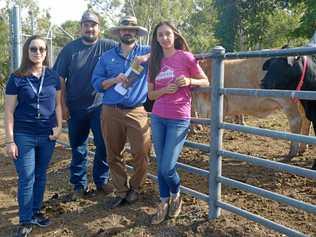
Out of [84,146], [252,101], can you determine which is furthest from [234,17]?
[84,146]

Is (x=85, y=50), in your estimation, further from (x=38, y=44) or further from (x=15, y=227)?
(x=15, y=227)

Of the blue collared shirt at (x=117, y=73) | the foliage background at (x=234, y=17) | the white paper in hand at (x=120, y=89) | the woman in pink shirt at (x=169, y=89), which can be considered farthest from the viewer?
the foliage background at (x=234, y=17)

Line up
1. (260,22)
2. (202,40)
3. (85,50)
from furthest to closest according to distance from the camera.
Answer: (202,40)
(260,22)
(85,50)

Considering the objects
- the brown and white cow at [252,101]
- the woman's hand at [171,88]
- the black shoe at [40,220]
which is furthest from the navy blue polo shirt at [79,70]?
the brown and white cow at [252,101]

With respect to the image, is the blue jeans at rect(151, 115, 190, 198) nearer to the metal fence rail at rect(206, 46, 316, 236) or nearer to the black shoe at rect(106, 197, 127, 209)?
the metal fence rail at rect(206, 46, 316, 236)

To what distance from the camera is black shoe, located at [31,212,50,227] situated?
456cm

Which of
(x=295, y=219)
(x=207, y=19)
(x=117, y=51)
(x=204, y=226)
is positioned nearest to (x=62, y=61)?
(x=117, y=51)

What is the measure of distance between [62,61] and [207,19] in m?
46.3

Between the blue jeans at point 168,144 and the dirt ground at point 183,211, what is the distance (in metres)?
0.46

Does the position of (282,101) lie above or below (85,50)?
below

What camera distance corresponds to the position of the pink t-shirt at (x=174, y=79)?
4.02m

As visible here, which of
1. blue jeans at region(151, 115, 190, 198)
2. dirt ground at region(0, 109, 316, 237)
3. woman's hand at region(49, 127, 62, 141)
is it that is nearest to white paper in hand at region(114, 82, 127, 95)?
blue jeans at region(151, 115, 190, 198)

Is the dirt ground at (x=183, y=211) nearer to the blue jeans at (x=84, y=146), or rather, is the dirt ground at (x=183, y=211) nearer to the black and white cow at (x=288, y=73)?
the blue jeans at (x=84, y=146)

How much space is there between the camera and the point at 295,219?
13.9 feet
